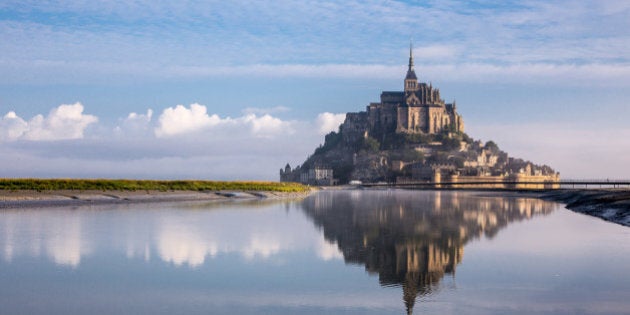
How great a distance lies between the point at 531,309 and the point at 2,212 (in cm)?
3607

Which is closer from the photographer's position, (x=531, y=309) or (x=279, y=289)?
(x=531, y=309)

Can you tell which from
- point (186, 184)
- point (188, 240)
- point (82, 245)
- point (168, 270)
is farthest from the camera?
point (186, 184)

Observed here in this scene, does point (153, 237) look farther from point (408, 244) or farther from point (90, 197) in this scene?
point (90, 197)

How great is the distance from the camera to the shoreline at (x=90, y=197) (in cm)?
5148

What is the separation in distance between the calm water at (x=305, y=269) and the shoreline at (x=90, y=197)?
1829 cm

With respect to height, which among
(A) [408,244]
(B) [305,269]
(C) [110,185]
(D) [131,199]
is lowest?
(B) [305,269]

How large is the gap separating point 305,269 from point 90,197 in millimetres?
44405

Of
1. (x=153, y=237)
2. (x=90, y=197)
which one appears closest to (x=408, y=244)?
(x=153, y=237)

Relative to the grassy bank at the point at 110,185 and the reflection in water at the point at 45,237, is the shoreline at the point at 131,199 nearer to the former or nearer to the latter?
the grassy bank at the point at 110,185

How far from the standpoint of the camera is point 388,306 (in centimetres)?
1498

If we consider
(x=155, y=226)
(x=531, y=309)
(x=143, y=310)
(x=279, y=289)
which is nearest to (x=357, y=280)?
(x=279, y=289)

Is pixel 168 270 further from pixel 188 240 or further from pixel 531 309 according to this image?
pixel 531 309

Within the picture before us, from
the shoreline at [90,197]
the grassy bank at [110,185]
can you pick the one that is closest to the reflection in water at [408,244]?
the shoreline at [90,197]

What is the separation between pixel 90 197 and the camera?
59969 millimetres
